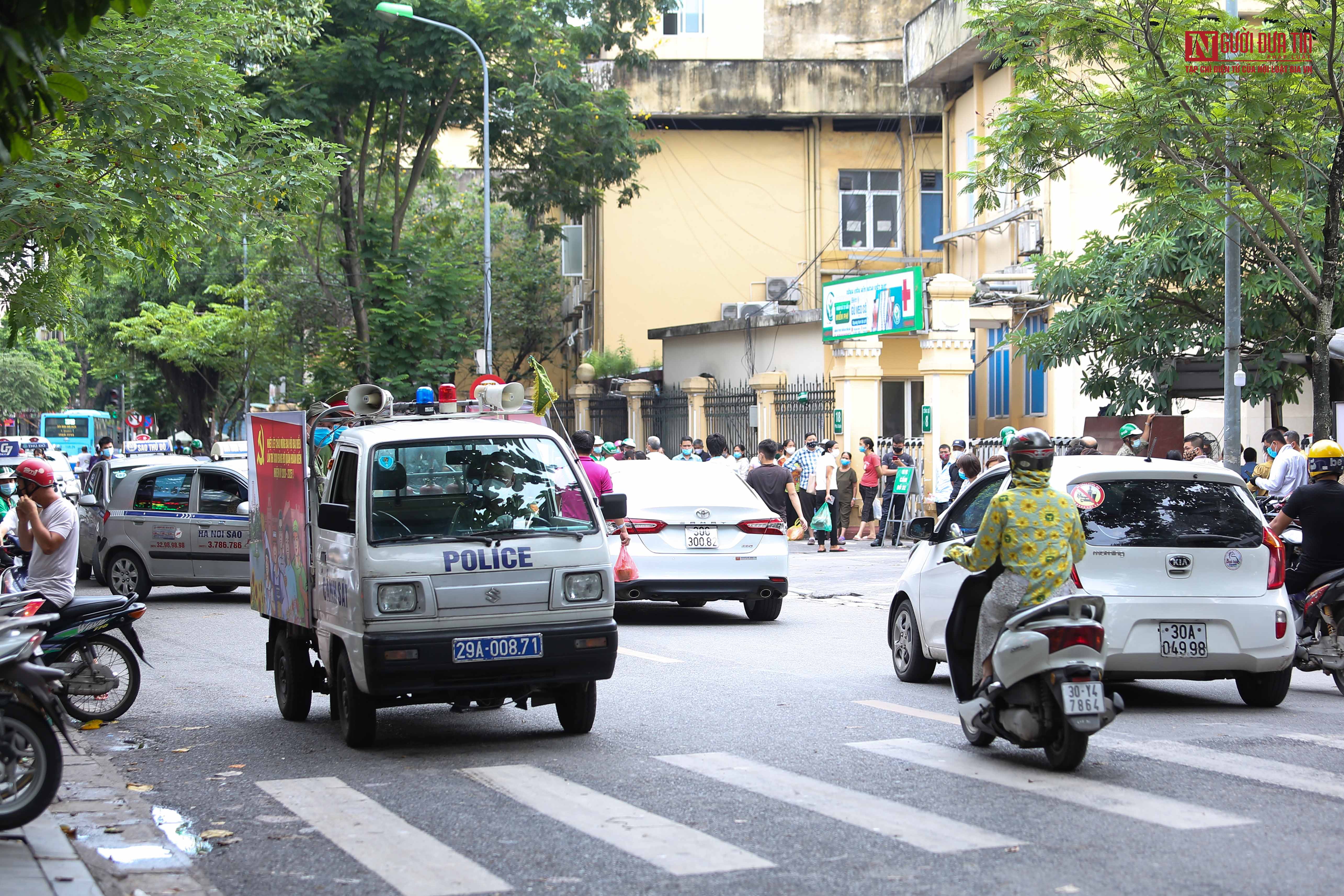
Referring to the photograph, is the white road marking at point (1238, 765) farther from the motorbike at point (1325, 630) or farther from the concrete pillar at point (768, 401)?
the concrete pillar at point (768, 401)

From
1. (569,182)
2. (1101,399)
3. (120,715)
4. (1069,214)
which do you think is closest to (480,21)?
(569,182)

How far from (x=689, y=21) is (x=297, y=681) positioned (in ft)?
110

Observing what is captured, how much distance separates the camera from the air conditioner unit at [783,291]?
38.8m

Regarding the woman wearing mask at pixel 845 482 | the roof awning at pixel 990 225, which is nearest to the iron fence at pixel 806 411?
the woman wearing mask at pixel 845 482

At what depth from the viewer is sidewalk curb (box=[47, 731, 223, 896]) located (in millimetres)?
5688

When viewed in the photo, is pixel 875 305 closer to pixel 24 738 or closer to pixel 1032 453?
pixel 1032 453

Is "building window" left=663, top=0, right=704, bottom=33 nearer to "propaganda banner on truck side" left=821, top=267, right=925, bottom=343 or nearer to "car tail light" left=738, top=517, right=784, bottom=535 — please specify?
"propaganda banner on truck side" left=821, top=267, right=925, bottom=343

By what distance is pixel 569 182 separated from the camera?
31828 mm

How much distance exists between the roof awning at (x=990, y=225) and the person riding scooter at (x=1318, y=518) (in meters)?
19.2

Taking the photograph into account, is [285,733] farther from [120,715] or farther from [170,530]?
[170,530]

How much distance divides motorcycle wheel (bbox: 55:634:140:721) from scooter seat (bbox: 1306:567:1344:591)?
8000 millimetres

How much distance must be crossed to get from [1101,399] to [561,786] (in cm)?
2195

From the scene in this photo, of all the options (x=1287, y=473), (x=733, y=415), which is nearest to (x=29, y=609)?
(x=1287, y=473)

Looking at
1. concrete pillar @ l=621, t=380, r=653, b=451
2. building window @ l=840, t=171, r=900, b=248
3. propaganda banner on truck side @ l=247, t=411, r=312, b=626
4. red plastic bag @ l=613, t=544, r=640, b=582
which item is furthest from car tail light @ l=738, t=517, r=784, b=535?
building window @ l=840, t=171, r=900, b=248
